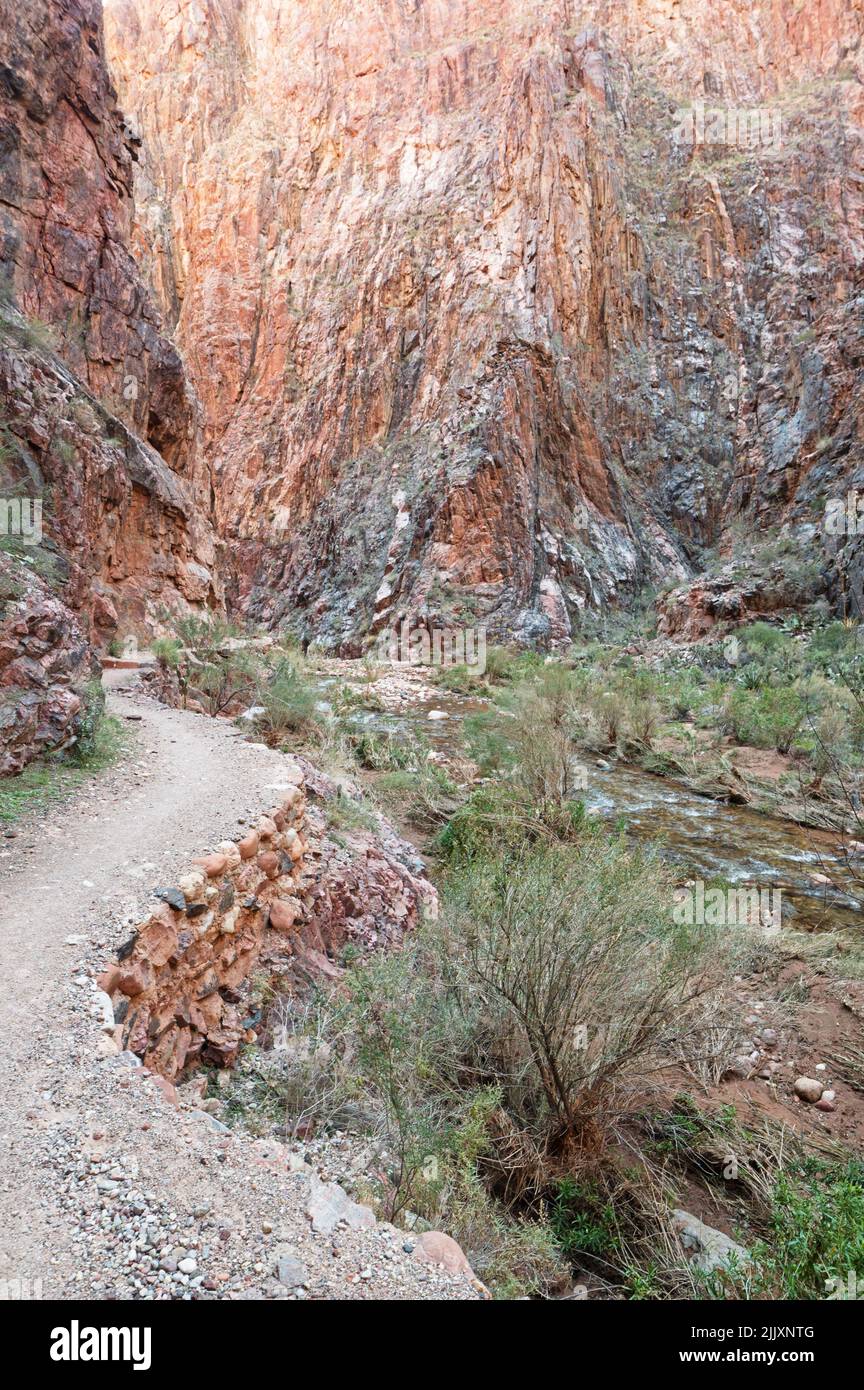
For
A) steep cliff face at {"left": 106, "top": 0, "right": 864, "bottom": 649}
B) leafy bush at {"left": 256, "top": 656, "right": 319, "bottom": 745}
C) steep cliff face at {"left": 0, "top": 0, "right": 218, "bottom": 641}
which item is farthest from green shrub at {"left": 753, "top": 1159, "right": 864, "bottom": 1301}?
steep cliff face at {"left": 106, "top": 0, "right": 864, "bottom": 649}

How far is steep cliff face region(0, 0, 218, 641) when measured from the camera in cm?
1005

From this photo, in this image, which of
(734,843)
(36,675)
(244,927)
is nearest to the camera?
(244,927)

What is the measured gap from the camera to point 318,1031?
11.2 feet

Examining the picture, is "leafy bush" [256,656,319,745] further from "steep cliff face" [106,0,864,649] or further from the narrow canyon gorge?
"steep cliff face" [106,0,864,649]

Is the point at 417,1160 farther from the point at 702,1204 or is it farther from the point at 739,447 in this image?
the point at 739,447

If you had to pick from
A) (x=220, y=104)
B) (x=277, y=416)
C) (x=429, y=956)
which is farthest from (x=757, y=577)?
(x=220, y=104)

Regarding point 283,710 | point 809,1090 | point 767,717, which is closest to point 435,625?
point 767,717

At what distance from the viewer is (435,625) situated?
23797 millimetres

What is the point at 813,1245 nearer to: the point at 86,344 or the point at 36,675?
the point at 36,675

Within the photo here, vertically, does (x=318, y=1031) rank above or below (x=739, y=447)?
below

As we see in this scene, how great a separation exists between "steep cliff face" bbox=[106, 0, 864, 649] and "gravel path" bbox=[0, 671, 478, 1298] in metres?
21.4

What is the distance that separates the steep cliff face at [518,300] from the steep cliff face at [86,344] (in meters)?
11.0

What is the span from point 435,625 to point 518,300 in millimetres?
13694
